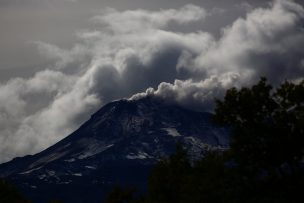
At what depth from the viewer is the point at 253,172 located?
69.3 metres

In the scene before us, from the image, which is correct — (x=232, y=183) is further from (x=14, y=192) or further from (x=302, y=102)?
(x=14, y=192)

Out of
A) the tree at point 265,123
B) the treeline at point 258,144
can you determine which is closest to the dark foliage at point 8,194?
the treeline at point 258,144

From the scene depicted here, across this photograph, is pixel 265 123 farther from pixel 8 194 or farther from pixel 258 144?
pixel 8 194

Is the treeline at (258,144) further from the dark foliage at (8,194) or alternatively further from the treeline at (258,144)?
the dark foliage at (8,194)

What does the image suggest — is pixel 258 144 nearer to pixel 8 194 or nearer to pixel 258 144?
pixel 258 144

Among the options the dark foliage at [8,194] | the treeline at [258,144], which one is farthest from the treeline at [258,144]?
the dark foliage at [8,194]

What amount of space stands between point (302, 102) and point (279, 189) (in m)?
11.3

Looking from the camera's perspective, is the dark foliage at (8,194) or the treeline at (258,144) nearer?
the treeline at (258,144)

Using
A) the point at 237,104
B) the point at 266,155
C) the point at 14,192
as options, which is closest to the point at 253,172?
the point at 266,155

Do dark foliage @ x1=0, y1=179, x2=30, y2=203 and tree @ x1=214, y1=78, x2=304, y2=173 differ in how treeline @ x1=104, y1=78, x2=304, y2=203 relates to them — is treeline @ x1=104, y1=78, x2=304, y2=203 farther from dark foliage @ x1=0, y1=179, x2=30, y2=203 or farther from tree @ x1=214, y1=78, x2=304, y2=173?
dark foliage @ x1=0, y1=179, x2=30, y2=203

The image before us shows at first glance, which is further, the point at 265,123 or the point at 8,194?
the point at 8,194

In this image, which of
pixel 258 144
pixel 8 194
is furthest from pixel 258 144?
pixel 8 194

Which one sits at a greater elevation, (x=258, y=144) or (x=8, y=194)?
(x=8, y=194)

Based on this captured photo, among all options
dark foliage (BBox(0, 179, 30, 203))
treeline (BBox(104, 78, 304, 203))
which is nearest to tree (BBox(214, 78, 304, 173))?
treeline (BBox(104, 78, 304, 203))
